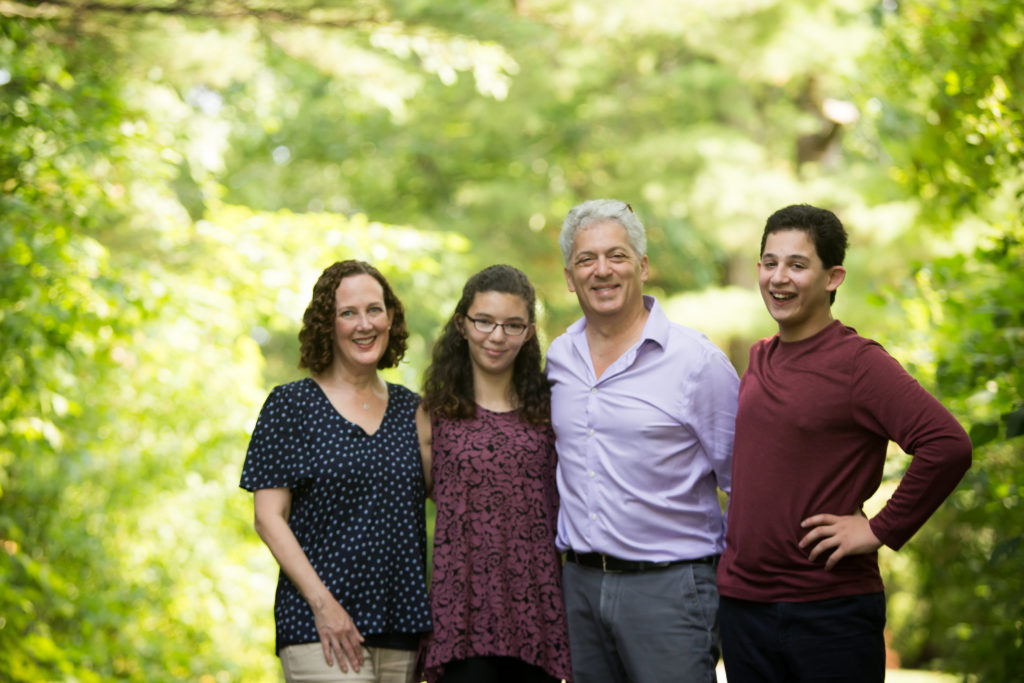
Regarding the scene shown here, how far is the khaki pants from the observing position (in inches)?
Answer: 103

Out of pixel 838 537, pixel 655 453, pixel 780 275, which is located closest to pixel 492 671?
pixel 655 453

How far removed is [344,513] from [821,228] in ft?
4.78

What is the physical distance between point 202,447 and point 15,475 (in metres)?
1.11

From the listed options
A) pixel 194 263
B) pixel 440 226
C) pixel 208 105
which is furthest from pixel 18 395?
pixel 440 226

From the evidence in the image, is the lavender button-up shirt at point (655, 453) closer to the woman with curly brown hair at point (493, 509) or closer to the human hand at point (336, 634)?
the woman with curly brown hair at point (493, 509)

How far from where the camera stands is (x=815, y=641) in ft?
7.37

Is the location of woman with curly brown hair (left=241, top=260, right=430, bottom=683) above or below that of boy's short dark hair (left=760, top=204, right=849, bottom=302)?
below

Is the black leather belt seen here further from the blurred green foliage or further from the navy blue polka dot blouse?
the blurred green foliage

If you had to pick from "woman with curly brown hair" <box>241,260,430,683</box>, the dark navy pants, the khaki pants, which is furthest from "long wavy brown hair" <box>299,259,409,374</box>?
the dark navy pants

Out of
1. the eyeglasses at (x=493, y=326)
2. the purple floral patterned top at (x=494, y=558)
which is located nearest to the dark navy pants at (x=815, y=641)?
the purple floral patterned top at (x=494, y=558)

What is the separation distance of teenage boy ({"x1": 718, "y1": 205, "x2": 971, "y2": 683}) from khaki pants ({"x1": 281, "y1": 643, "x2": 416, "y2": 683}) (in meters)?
0.90

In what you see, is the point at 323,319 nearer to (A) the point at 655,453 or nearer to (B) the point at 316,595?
(B) the point at 316,595

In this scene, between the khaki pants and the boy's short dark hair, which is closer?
the boy's short dark hair

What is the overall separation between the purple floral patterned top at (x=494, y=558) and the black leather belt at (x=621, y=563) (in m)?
0.11
